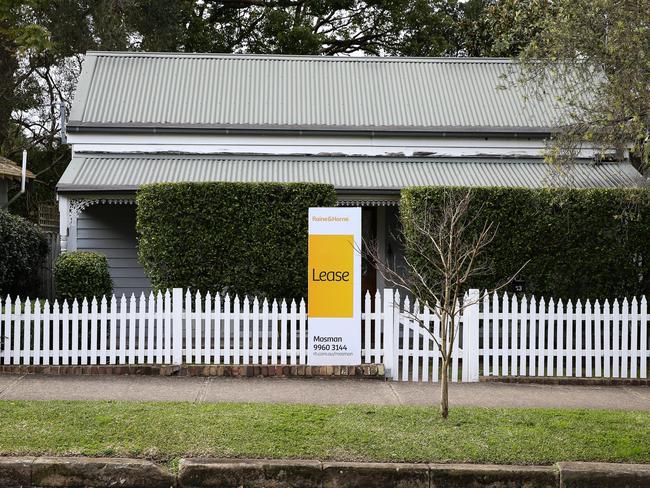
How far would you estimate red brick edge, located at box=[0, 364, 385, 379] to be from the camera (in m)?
10.2

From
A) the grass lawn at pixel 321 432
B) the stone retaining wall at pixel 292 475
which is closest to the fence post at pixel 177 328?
the grass lawn at pixel 321 432

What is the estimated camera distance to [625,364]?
10.5 meters

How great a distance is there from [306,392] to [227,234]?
3.47 m

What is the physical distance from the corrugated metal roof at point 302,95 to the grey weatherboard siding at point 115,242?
193 centimetres

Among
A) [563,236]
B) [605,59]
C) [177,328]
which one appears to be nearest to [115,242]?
[177,328]

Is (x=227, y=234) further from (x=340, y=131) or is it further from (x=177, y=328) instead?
(x=340, y=131)

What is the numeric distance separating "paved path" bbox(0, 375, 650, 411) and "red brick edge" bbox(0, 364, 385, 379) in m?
0.13

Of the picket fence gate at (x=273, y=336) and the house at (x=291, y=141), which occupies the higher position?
the house at (x=291, y=141)

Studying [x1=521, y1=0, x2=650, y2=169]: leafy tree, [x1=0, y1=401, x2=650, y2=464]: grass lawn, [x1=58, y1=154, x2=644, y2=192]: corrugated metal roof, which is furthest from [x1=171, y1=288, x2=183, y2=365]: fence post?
[x1=58, y1=154, x2=644, y2=192]: corrugated metal roof

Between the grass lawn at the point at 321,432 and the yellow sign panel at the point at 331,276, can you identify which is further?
the yellow sign panel at the point at 331,276

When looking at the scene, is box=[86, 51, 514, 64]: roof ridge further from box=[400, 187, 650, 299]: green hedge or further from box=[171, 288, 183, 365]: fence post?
box=[171, 288, 183, 365]: fence post

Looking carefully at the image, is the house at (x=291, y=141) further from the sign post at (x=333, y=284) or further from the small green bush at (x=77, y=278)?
the sign post at (x=333, y=284)

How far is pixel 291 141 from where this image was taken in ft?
58.6

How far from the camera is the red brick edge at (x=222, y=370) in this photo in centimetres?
1020
